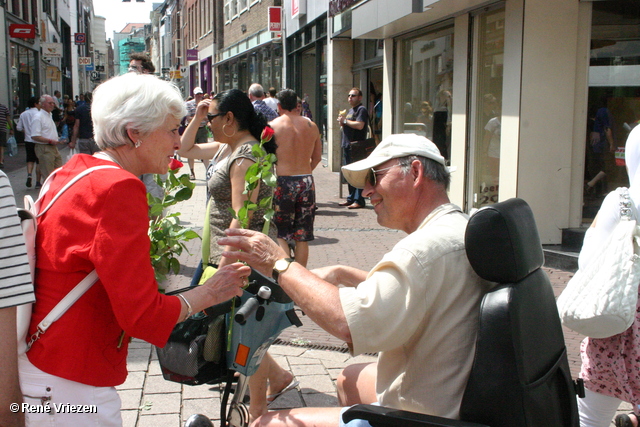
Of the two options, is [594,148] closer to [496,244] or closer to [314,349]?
[314,349]

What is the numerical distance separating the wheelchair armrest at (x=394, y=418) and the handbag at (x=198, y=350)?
27.4 inches

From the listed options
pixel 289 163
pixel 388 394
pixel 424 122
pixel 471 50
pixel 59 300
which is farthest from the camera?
pixel 424 122

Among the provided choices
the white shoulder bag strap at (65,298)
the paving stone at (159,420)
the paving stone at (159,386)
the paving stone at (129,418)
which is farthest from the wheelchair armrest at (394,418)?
the paving stone at (159,386)

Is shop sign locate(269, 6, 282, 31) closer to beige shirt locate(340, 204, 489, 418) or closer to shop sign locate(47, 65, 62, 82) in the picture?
shop sign locate(47, 65, 62, 82)

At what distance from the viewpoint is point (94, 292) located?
1.91m

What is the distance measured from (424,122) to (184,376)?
30.8 ft

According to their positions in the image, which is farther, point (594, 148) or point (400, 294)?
point (594, 148)

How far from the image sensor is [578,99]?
742 centimetres

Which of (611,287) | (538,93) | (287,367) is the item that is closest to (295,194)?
(287,367)

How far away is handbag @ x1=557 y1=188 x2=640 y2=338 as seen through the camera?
2.70 metres

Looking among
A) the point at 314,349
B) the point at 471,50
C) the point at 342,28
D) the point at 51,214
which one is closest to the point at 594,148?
the point at 471,50

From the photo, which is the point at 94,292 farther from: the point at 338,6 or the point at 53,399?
the point at 338,6

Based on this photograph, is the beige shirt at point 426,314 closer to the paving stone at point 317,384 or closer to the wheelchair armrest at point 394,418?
the wheelchair armrest at point 394,418

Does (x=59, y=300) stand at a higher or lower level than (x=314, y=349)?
higher
